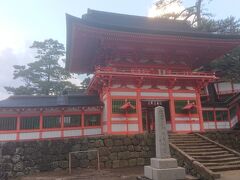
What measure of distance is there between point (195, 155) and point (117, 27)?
906 centimetres

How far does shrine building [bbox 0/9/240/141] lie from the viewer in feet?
50.0

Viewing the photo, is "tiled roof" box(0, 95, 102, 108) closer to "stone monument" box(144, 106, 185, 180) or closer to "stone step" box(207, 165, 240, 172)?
"stone monument" box(144, 106, 185, 180)

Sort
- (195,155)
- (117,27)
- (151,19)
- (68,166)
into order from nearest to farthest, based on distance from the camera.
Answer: (195,155) → (68,166) → (117,27) → (151,19)

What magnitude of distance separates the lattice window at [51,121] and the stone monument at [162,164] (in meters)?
8.92

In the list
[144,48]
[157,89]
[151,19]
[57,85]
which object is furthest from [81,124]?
[57,85]

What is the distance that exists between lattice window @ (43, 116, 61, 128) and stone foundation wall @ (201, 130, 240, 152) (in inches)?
414

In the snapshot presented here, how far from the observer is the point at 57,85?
120ft

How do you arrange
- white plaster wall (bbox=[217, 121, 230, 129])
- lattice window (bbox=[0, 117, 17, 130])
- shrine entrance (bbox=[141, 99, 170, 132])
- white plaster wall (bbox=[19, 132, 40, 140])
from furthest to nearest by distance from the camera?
white plaster wall (bbox=[217, 121, 230, 129])
shrine entrance (bbox=[141, 99, 170, 132])
white plaster wall (bbox=[19, 132, 40, 140])
lattice window (bbox=[0, 117, 17, 130])

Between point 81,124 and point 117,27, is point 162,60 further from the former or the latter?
point 81,124

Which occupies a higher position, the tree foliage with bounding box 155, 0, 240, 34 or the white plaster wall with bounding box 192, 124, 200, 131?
the tree foliage with bounding box 155, 0, 240, 34

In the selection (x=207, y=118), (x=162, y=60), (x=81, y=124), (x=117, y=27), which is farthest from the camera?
(x=207, y=118)

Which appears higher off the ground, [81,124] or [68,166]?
[81,124]

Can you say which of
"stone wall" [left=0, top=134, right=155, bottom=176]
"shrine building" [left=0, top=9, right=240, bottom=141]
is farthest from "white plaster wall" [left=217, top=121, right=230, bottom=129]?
"stone wall" [left=0, top=134, right=155, bottom=176]

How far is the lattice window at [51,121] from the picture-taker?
52.6ft
